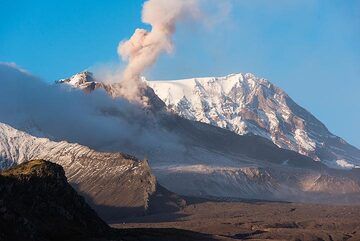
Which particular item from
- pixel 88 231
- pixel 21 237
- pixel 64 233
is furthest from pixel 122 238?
pixel 21 237

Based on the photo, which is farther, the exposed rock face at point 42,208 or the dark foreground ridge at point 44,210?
the dark foreground ridge at point 44,210

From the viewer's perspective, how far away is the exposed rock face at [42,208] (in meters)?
150

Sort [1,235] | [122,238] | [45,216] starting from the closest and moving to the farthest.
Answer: [1,235]
[45,216]
[122,238]

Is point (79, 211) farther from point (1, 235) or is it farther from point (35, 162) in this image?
point (1, 235)

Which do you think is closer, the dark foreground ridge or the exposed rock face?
the exposed rock face

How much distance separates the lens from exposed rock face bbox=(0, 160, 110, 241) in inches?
5891

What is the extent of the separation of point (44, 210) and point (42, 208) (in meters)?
0.62

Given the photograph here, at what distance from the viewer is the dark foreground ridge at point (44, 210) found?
150000mm

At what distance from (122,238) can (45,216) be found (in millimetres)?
21010

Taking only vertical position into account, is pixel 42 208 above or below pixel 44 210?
above

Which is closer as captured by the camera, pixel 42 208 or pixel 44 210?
pixel 44 210

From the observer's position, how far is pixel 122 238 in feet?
599

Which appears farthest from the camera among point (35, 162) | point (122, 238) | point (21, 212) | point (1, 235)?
point (35, 162)

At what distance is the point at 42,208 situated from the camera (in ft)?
566
